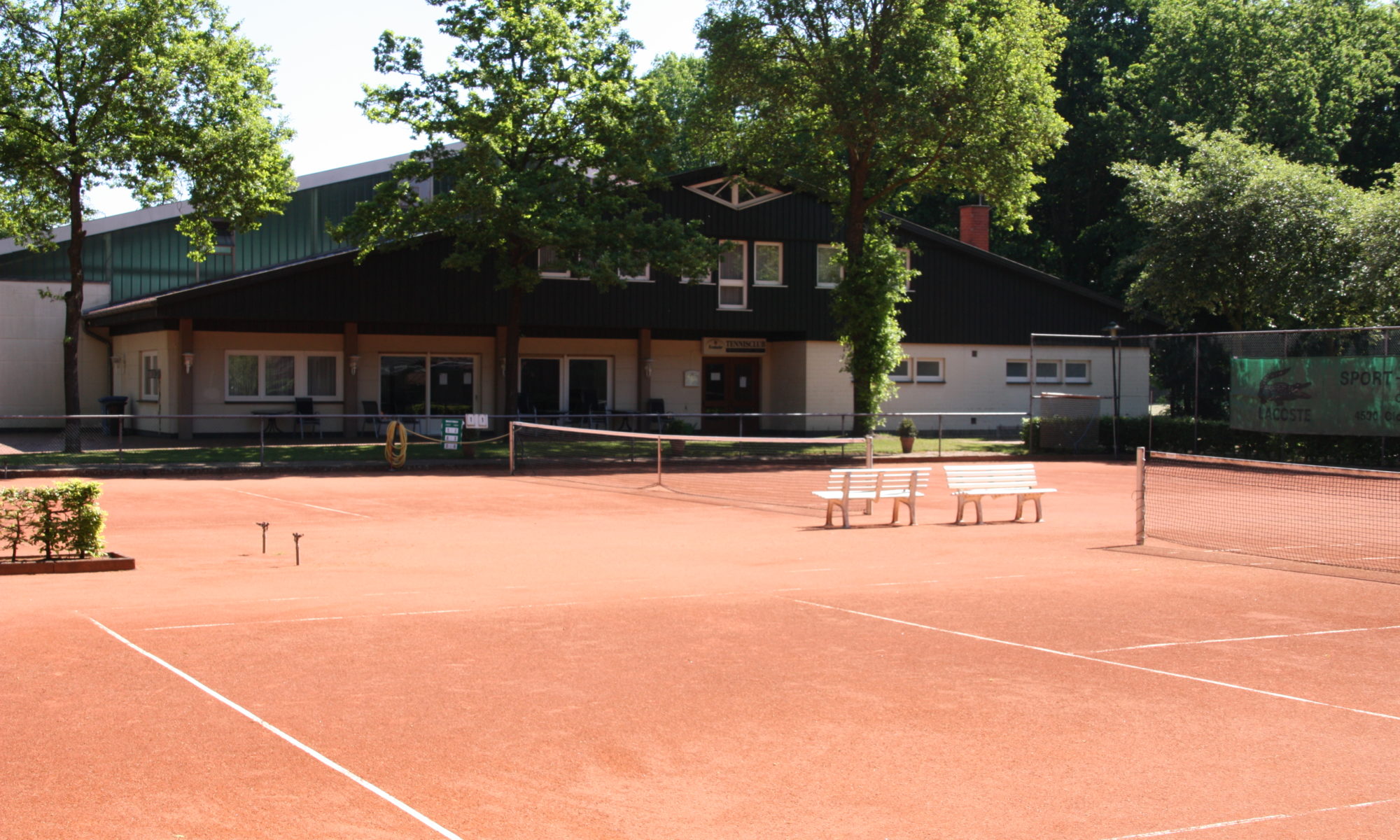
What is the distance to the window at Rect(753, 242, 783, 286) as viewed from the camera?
4075 centimetres

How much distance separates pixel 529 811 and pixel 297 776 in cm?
131

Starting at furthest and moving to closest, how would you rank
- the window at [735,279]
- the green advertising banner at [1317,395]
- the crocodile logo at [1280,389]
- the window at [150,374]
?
the window at [735,279]
the window at [150,374]
the crocodile logo at [1280,389]
the green advertising banner at [1317,395]

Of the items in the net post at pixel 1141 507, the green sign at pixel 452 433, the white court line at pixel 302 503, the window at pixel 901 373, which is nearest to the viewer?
the net post at pixel 1141 507

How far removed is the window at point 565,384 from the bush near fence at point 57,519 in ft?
86.5

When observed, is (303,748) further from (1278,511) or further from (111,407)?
(111,407)

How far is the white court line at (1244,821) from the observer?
577 centimetres

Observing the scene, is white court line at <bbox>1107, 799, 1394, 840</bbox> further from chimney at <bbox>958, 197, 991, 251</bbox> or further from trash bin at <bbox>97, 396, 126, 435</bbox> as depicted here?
chimney at <bbox>958, 197, 991, 251</bbox>

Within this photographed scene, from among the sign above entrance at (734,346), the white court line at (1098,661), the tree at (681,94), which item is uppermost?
the tree at (681,94)

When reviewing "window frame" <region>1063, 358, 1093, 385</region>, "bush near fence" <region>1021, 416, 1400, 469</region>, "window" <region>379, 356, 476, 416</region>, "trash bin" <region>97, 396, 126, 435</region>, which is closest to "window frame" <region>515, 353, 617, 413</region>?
"window" <region>379, 356, 476, 416</region>

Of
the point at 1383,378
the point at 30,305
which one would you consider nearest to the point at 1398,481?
the point at 1383,378

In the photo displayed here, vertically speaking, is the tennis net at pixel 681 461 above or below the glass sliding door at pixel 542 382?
below

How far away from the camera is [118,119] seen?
2861cm

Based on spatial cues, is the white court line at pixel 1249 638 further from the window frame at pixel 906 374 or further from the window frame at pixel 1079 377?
the window frame at pixel 1079 377

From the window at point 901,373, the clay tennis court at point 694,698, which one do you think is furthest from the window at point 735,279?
the clay tennis court at point 694,698
